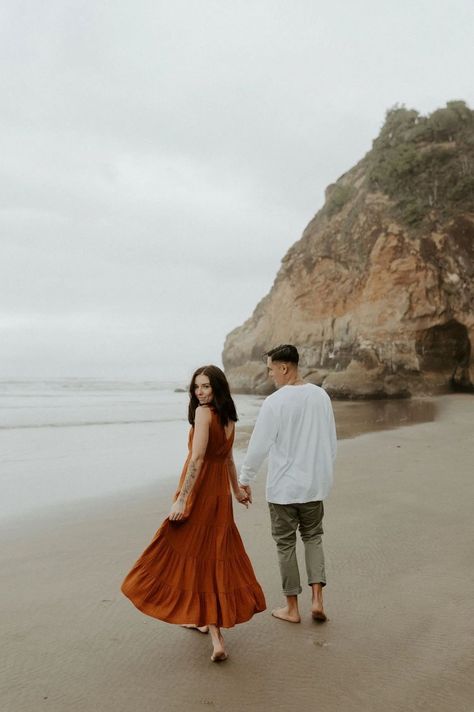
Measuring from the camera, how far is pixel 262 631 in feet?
11.4

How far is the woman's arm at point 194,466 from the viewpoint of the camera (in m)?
3.22

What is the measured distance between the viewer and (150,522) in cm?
598

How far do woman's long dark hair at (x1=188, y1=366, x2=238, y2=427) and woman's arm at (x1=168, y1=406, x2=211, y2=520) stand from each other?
118 mm

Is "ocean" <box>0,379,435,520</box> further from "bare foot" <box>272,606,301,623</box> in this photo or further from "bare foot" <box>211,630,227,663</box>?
"bare foot" <box>211,630,227,663</box>

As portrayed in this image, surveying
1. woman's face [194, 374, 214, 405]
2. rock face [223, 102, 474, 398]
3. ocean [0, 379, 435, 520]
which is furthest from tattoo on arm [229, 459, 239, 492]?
rock face [223, 102, 474, 398]

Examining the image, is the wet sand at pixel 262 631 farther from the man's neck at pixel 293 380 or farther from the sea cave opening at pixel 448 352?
the sea cave opening at pixel 448 352

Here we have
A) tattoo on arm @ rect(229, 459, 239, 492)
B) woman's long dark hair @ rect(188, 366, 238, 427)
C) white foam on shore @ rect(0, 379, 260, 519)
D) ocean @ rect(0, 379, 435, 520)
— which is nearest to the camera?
woman's long dark hair @ rect(188, 366, 238, 427)

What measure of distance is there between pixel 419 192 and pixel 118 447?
20.0 meters

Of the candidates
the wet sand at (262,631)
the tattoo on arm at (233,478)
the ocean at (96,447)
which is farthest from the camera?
the ocean at (96,447)

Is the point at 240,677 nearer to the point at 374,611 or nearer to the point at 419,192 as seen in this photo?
the point at 374,611

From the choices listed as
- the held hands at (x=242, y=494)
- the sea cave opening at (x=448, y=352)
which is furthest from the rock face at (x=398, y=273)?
the held hands at (x=242, y=494)

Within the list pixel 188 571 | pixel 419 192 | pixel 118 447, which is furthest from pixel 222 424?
pixel 419 192

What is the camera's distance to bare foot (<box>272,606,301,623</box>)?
356 cm

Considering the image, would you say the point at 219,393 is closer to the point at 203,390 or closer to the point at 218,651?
the point at 203,390
